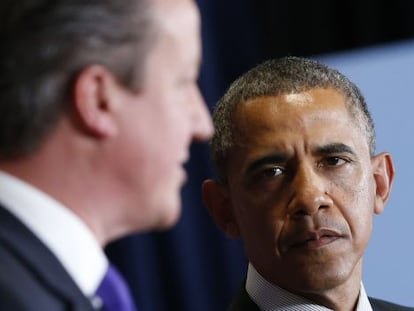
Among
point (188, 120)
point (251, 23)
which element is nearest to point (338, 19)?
point (251, 23)

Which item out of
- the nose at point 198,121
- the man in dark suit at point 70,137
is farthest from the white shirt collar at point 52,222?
the nose at point 198,121

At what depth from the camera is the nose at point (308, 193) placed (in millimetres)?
1780

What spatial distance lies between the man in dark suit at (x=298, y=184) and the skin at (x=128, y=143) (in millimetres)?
715

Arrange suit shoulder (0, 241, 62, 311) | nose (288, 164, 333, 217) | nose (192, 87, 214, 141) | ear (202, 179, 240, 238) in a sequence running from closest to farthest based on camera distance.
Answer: suit shoulder (0, 241, 62, 311), nose (192, 87, 214, 141), nose (288, 164, 333, 217), ear (202, 179, 240, 238)

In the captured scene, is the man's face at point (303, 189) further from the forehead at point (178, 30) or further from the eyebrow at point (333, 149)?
the forehead at point (178, 30)

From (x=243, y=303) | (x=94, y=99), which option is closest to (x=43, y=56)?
(x=94, y=99)

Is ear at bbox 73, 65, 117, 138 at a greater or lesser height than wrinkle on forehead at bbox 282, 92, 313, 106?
greater

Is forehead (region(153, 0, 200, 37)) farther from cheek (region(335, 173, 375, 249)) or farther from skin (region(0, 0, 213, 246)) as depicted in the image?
cheek (region(335, 173, 375, 249))

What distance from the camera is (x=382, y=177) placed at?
6.50 ft

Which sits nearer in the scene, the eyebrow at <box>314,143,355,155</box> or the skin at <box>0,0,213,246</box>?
the skin at <box>0,0,213,246</box>

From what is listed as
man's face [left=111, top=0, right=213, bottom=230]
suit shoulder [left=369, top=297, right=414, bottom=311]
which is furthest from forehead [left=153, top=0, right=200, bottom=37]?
suit shoulder [left=369, top=297, right=414, bottom=311]

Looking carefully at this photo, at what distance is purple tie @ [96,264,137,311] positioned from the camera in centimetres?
113

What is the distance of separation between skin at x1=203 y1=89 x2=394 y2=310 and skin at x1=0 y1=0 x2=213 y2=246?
71cm

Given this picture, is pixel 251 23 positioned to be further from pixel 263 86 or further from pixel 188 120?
pixel 188 120
